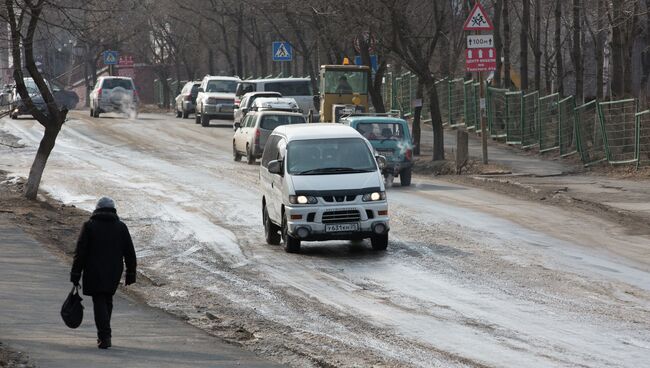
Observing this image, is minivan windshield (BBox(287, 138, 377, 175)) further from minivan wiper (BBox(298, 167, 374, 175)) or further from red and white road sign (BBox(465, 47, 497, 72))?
red and white road sign (BBox(465, 47, 497, 72))

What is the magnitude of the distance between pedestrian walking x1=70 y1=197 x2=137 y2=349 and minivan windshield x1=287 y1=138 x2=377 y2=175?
26.4ft

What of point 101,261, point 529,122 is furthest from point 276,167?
point 529,122

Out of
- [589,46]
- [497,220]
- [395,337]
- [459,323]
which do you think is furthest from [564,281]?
[589,46]

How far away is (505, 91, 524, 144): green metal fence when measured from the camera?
40675mm

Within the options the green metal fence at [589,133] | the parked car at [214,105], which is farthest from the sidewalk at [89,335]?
the parked car at [214,105]

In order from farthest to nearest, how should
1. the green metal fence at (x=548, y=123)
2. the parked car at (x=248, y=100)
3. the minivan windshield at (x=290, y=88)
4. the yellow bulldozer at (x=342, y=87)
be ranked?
the minivan windshield at (x=290, y=88) < the parked car at (x=248, y=100) < the yellow bulldozer at (x=342, y=87) < the green metal fence at (x=548, y=123)

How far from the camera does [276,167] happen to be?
19906 millimetres

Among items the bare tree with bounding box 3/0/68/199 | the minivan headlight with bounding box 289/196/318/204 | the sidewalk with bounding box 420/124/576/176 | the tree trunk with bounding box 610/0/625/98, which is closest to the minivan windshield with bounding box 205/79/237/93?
the sidewalk with bounding box 420/124/576/176

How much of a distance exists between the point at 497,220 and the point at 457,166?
10.8 metres

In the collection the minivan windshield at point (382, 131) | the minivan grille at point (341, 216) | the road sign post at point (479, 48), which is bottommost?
the minivan grille at point (341, 216)

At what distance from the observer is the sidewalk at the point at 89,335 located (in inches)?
430

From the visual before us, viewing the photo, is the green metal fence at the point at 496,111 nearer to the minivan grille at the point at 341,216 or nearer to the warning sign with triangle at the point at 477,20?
the warning sign with triangle at the point at 477,20

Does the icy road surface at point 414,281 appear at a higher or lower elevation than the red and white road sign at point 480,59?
lower

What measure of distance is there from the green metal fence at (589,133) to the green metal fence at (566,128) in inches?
→ 24.3
